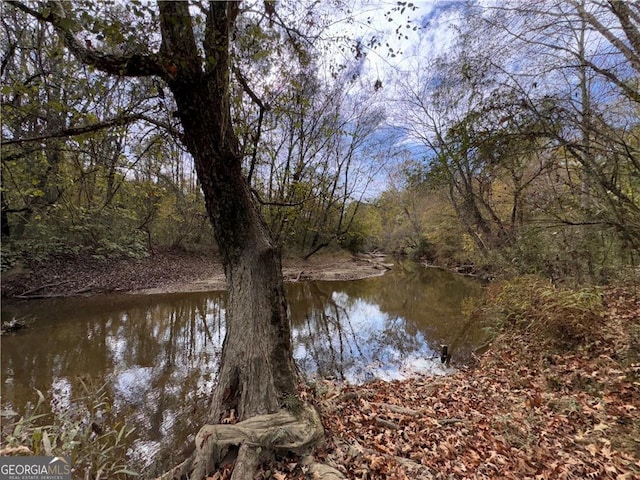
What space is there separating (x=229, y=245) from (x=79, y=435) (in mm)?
2565

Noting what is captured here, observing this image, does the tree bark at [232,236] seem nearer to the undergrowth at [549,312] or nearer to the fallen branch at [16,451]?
the fallen branch at [16,451]

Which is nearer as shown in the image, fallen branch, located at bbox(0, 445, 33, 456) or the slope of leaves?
fallen branch, located at bbox(0, 445, 33, 456)

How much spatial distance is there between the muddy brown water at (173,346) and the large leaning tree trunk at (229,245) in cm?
161

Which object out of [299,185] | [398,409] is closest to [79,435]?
[398,409]

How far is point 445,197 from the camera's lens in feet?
41.3

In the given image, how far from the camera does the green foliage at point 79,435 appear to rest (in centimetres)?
212

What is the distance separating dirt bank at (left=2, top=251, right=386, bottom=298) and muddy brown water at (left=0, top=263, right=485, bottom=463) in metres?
0.76

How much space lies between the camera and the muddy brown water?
420cm

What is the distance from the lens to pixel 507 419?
9.90ft

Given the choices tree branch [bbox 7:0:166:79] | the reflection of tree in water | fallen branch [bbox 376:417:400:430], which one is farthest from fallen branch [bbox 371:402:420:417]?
tree branch [bbox 7:0:166:79]

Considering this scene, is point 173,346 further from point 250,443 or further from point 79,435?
point 250,443

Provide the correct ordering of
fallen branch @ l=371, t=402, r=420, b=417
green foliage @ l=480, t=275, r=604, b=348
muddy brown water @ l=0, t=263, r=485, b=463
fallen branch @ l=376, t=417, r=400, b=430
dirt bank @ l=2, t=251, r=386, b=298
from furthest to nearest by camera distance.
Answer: dirt bank @ l=2, t=251, r=386, b=298
green foliage @ l=480, t=275, r=604, b=348
muddy brown water @ l=0, t=263, r=485, b=463
fallen branch @ l=371, t=402, r=420, b=417
fallen branch @ l=376, t=417, r=400, b=430

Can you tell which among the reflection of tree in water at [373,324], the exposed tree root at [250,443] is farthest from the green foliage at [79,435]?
the reflection of tree in water at [373,324]

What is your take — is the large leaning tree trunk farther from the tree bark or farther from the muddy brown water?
the muddy brown water
